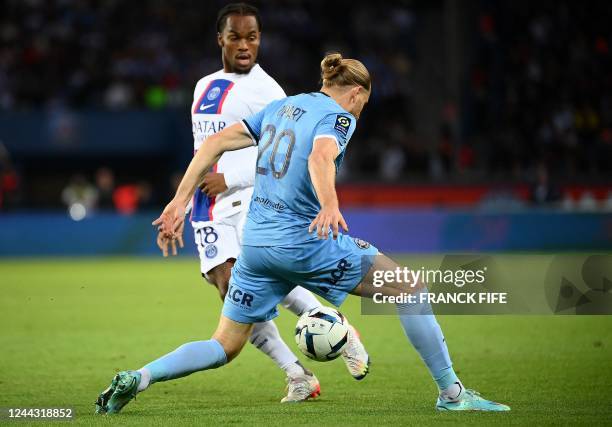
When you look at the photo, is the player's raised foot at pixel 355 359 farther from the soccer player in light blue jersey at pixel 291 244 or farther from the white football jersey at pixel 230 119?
the white football jersey at pixel 230 119

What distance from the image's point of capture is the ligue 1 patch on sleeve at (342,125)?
598 centimetres

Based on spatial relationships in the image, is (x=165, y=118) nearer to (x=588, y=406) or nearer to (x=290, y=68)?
(x=290, y=68)

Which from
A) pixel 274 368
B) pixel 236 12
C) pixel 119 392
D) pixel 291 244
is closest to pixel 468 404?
pixel 291 244

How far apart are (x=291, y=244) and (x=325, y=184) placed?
523 mm

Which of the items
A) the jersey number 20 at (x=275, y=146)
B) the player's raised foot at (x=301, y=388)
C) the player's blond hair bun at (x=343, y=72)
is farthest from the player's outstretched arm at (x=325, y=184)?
the player's raised foot at (x=301, y=388)

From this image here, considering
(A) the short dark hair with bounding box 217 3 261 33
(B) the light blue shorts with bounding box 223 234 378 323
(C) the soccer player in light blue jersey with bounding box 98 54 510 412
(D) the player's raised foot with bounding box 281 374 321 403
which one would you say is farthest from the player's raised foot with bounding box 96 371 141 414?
(A) the short dark hair with bounding box 217 3 261 33

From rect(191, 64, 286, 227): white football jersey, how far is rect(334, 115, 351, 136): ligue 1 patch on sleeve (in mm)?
1528

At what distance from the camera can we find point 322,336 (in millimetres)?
6219

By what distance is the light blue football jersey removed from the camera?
603cm

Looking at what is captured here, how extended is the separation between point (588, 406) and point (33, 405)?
11.6ft

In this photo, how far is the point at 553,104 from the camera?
87.2ft

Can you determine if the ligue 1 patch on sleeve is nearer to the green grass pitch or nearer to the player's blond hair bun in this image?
the player's blond hair bun


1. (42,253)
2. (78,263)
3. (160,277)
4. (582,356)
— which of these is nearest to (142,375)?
(582,356)

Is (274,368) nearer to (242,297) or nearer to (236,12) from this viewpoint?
(242,297)
